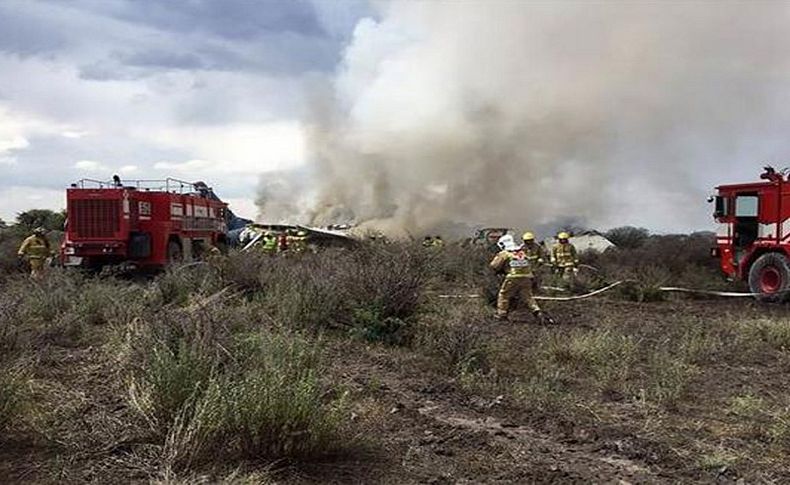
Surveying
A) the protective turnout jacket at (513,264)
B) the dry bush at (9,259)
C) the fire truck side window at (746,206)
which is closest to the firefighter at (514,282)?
the protective turnout jacket at (513,264)

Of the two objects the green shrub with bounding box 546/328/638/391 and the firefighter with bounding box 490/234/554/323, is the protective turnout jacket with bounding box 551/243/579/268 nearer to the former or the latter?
the firefighter with bounding box 490/234/554/323

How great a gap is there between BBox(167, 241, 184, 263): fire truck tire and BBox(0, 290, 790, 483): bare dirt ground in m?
10.9

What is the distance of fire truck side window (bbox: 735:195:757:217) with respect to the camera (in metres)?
16.2

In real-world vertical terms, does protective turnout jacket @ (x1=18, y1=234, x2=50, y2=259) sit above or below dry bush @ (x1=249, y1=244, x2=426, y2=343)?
above

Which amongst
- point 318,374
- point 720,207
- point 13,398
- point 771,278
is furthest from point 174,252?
point 13,398

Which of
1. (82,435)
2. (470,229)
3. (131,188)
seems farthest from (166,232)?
(470,229)

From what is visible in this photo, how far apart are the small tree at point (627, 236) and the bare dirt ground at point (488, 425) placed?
107ft

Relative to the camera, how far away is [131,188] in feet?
61.5

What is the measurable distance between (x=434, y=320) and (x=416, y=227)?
35935 mm

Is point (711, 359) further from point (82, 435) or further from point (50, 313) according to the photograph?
point (50, 313)

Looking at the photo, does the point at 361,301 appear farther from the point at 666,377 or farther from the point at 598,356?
the point at 666,377

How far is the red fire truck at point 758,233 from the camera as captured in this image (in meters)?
15.6

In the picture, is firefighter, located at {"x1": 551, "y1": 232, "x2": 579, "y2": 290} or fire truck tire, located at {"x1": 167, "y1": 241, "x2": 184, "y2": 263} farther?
fire truck tire, located at {"x1": 167, "y1": 241, "x2": 184, "y2": 263}

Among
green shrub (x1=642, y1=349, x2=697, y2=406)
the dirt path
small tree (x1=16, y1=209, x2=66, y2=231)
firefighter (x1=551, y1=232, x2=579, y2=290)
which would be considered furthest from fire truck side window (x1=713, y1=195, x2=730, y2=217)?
small tree (x1=16, y1=209, x2=66, y2=231)
